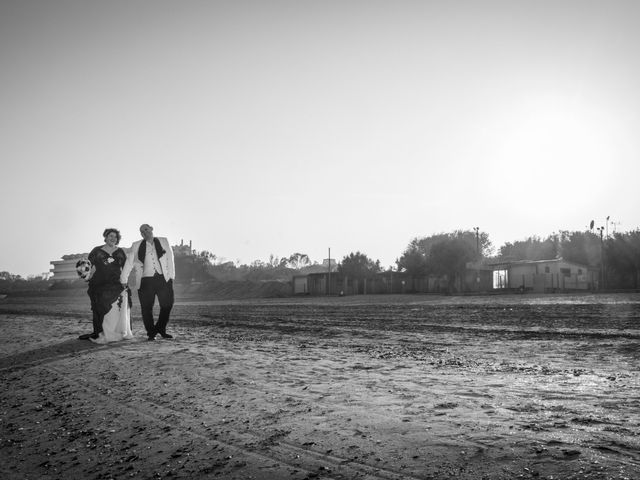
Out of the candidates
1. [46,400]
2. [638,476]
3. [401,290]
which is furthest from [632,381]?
[401,290]

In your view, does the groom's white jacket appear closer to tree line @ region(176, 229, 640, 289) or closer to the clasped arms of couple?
the clasped arms of couple

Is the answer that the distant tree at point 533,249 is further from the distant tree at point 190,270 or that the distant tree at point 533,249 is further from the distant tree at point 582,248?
the distant tree at point 190,270

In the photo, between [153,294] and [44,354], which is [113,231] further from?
[44,354]

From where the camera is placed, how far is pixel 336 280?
62688 mm

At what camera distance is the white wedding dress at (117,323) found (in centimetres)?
744

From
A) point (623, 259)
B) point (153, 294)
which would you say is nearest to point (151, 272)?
point (153, 294)

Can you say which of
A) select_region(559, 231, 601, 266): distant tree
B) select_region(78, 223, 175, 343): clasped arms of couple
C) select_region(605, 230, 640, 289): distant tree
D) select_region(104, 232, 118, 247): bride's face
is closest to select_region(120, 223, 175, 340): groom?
select_region(78, 223, 175, 343): clasped arms of couple

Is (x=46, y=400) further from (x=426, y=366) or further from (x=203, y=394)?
(x=426, y=366)

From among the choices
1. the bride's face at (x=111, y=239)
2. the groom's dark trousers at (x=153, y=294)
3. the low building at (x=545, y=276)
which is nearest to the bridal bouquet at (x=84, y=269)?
the bride's face at (x=111, y=239)

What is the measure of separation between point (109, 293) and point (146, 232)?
107cm

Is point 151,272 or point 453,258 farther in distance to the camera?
point 453,258

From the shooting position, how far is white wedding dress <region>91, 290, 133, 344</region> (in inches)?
293

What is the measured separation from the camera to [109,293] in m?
7.74

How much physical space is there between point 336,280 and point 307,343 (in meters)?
55.4
